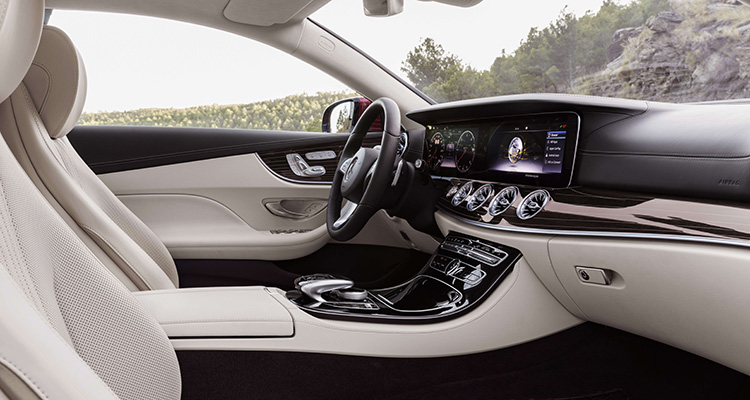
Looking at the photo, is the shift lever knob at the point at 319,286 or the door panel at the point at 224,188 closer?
the shift lever knob at the point at 319,286

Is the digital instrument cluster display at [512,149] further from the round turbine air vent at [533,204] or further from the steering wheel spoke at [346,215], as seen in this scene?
the steering wheel spoke at [346,215]

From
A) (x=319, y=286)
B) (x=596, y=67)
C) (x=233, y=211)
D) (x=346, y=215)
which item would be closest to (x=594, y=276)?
(x=319, y=286)

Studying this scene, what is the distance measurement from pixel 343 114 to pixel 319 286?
1144 millimetres

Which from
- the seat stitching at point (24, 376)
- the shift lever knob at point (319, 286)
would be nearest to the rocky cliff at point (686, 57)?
the shift lever knob at point (319, 286)

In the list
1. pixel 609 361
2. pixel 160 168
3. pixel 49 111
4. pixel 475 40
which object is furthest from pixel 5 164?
pixel 475 40

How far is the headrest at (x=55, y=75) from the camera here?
3.81ft

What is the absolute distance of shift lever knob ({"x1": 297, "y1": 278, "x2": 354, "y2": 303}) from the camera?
1.31 metres

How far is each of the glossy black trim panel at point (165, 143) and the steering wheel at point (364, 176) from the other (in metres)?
0.53

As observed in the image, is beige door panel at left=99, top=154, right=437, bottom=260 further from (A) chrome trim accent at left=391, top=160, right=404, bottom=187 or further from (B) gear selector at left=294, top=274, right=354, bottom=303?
(B) gear selector at left=294, top=274, right=354, bottom=303

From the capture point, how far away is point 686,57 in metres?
1.54

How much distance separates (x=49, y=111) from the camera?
1.21 metres

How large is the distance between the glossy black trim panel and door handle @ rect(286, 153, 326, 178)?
0.15 ft

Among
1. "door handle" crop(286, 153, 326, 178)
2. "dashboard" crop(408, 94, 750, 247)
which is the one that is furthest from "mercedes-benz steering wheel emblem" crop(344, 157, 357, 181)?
"door handle" crop(286, 153, 326, 178)

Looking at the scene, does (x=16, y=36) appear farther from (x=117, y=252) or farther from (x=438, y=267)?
(x=438, y=267)
